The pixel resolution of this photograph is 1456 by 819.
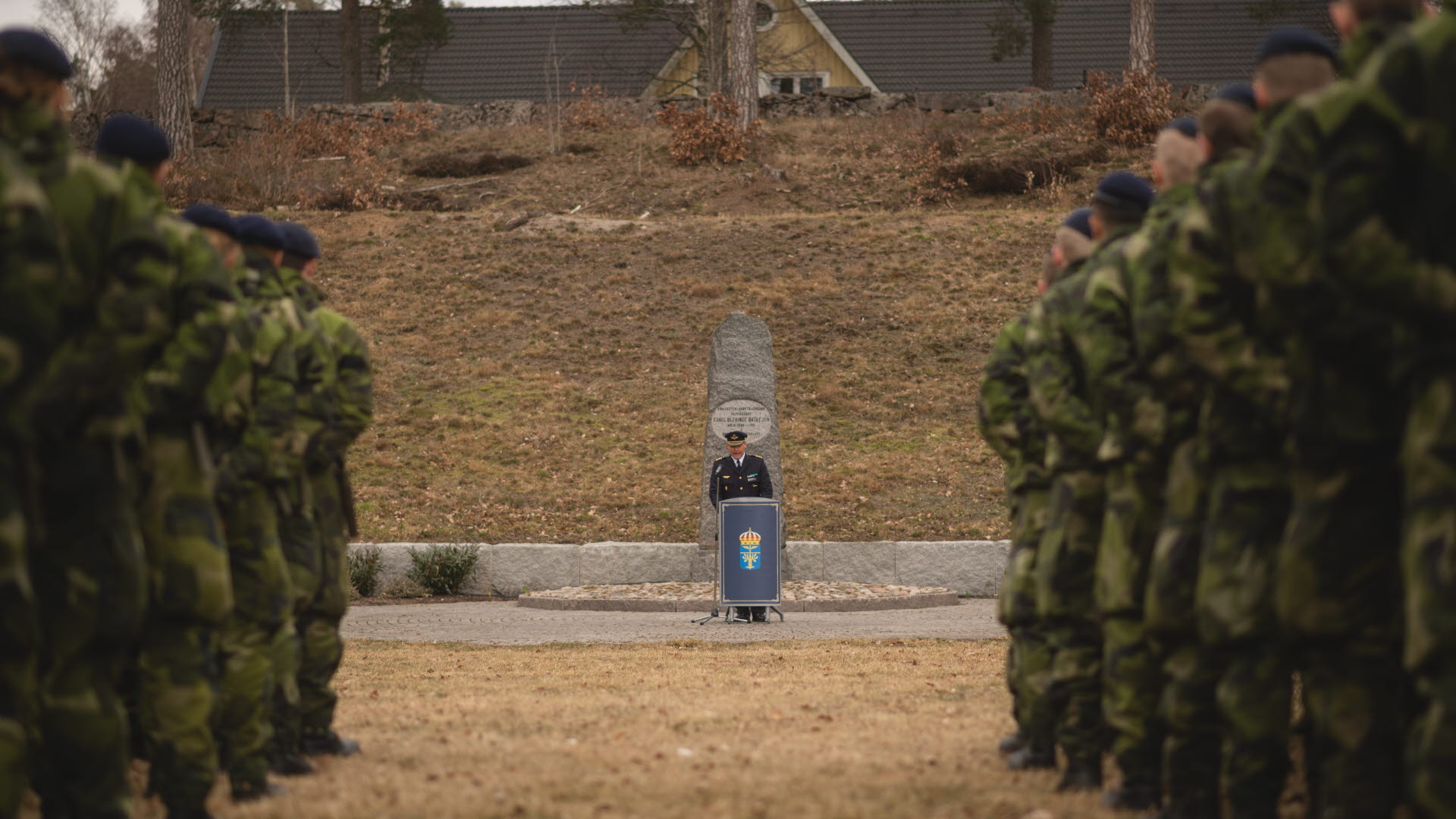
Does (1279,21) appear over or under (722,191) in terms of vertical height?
over

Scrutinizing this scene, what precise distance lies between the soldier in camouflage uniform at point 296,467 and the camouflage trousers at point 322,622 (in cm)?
6

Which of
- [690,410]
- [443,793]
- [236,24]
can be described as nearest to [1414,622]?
[443,793]

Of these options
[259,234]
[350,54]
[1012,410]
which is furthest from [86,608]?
[350,54]

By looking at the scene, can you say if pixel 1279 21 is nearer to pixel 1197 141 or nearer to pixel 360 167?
pixel 360 167

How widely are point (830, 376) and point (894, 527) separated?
5.04 metres

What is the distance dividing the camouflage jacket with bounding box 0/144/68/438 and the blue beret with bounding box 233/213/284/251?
2962 millimetres

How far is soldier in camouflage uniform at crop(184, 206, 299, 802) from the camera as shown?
590cm

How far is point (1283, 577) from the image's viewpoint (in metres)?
3.98

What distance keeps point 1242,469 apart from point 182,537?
10.6 feet

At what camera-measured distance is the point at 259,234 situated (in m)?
6.89

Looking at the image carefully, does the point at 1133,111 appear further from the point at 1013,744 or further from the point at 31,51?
the point at 31,51

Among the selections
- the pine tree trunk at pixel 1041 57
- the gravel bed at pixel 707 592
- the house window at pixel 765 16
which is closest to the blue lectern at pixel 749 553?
the gravel bed at pixel 707 592

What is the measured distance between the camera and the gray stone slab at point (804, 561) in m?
19.0

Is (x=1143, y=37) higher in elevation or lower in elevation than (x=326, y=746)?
higher
